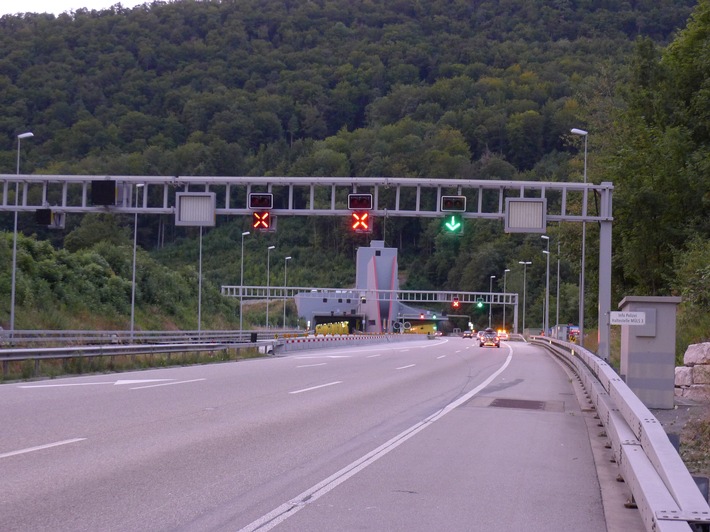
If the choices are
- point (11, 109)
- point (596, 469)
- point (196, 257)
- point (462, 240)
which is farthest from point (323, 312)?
point (596, 469)

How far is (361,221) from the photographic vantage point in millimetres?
32500

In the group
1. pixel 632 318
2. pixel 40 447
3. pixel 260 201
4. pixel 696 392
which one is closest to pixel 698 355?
pixel 696 392

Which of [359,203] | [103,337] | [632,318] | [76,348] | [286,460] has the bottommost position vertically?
[103,337]

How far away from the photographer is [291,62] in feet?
381

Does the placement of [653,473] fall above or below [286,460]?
above

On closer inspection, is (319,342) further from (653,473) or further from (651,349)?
(653,473)

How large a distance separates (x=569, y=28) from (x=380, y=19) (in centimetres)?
2876

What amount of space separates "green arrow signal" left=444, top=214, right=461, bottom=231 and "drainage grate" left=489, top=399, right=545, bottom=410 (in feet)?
42.7

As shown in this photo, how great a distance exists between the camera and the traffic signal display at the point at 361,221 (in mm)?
32375

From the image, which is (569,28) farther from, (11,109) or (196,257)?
(11,109)

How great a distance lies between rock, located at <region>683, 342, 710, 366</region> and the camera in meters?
18.5

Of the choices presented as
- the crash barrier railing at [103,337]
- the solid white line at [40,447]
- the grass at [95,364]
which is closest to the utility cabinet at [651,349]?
the solid white line at [40,447]

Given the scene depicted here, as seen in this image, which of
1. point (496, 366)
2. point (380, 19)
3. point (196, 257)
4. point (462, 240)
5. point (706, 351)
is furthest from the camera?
point (380, 19)

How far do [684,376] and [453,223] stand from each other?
14.0 metres
